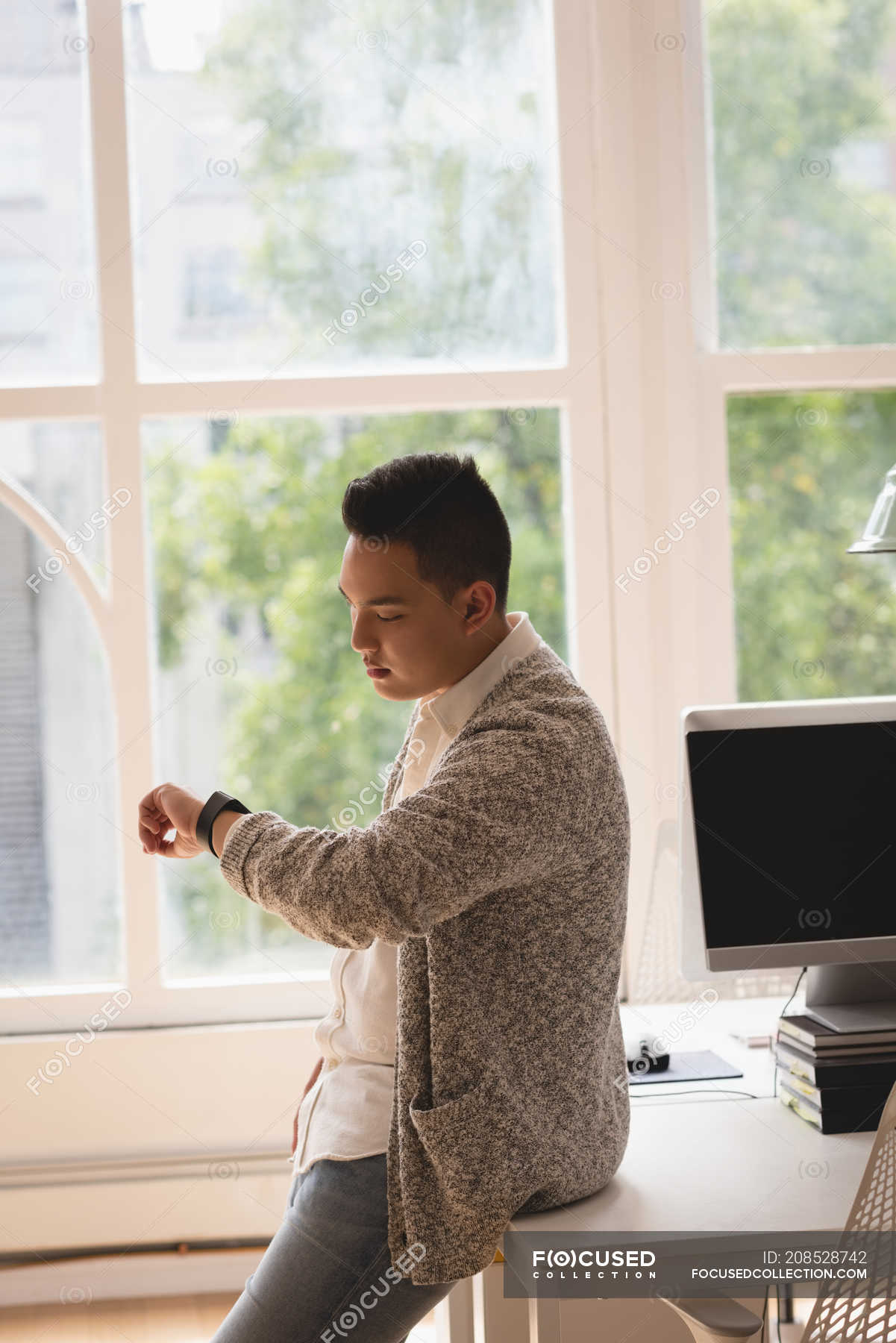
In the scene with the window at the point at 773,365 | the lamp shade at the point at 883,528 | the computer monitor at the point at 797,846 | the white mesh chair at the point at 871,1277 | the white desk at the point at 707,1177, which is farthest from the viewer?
the window at the point at 773,365

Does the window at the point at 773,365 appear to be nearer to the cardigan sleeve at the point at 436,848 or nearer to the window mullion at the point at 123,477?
the window mullion at the point at 123,477

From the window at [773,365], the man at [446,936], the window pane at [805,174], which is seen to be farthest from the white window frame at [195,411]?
the man at [446,936]

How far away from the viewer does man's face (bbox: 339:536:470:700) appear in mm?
1280

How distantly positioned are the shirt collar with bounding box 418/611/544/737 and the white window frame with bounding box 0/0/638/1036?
1512 mm

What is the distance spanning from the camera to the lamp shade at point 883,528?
2.06m

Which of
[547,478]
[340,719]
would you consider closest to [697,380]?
[547,478]

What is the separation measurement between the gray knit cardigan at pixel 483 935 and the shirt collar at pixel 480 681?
0.18 feet

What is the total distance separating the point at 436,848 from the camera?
3.71ft

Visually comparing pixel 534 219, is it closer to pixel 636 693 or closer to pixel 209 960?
pixel 636 693

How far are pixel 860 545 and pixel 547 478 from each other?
93cm

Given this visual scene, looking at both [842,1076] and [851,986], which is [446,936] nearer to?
[842,1076]

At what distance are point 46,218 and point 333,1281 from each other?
Result: 239cm

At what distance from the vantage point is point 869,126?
9.62 feet

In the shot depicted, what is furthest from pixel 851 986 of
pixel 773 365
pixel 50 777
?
pixel 50 777
